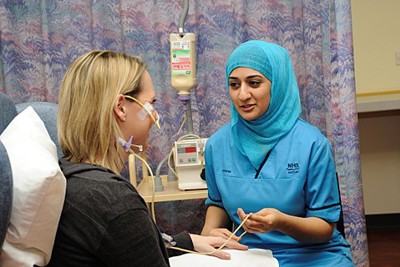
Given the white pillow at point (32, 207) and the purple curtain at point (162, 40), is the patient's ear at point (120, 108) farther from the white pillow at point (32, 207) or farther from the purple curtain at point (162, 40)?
the purple curtain at point (162, 40)

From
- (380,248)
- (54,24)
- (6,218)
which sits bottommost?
(380,248)

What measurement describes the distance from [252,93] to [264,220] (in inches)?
18.7

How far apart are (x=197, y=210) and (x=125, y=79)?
1.58 metres

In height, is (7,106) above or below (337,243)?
above

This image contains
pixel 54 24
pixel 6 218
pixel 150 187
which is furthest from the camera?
pixel 54 24

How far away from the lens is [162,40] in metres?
2.67

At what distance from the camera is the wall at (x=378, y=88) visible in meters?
3.53

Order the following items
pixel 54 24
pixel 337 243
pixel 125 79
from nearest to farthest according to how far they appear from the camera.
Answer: pixel 125 79 < pixel 337 243 < pixel 54 24

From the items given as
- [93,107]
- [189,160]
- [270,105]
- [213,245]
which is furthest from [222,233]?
[93,107]

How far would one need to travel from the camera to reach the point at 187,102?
2523 mm

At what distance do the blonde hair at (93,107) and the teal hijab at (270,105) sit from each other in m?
0.65

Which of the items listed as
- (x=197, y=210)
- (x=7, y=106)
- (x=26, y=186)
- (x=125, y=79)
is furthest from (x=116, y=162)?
(x=197, y=210)

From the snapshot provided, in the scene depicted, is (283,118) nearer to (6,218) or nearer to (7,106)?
(7,106)

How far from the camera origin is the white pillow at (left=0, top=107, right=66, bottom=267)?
1.04 meters
